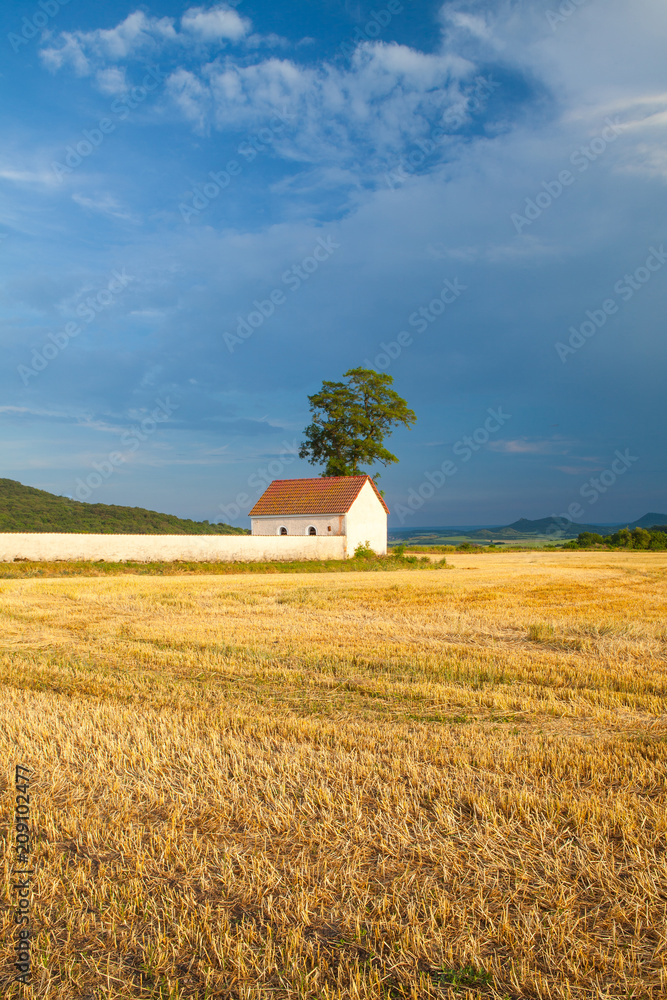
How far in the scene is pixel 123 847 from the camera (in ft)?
11.1

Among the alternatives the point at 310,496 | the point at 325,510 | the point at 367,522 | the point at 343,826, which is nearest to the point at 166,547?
the point at 325,510

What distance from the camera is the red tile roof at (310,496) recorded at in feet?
144

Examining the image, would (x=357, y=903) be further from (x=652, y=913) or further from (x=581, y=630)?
(x=581, y=630)

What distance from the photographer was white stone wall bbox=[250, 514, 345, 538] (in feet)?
141

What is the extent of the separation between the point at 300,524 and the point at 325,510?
8.60ft

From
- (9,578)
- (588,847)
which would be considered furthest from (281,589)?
(588,847)

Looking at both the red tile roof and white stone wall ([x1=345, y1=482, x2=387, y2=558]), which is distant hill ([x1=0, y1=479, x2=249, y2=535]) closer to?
the red tile roof

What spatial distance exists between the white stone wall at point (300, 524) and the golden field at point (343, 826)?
3468 cm

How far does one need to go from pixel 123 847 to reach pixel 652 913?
9.01 feet

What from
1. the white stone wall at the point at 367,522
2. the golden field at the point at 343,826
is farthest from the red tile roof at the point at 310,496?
the golden field at the point at 343,826

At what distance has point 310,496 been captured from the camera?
45594 millimetres

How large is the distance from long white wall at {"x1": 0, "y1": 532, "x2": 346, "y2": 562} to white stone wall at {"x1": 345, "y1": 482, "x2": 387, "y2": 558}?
1.47 metres

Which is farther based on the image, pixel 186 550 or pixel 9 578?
pixel 186 550

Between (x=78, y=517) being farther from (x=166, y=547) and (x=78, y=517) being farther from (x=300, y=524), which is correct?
(x=166, y=547)
